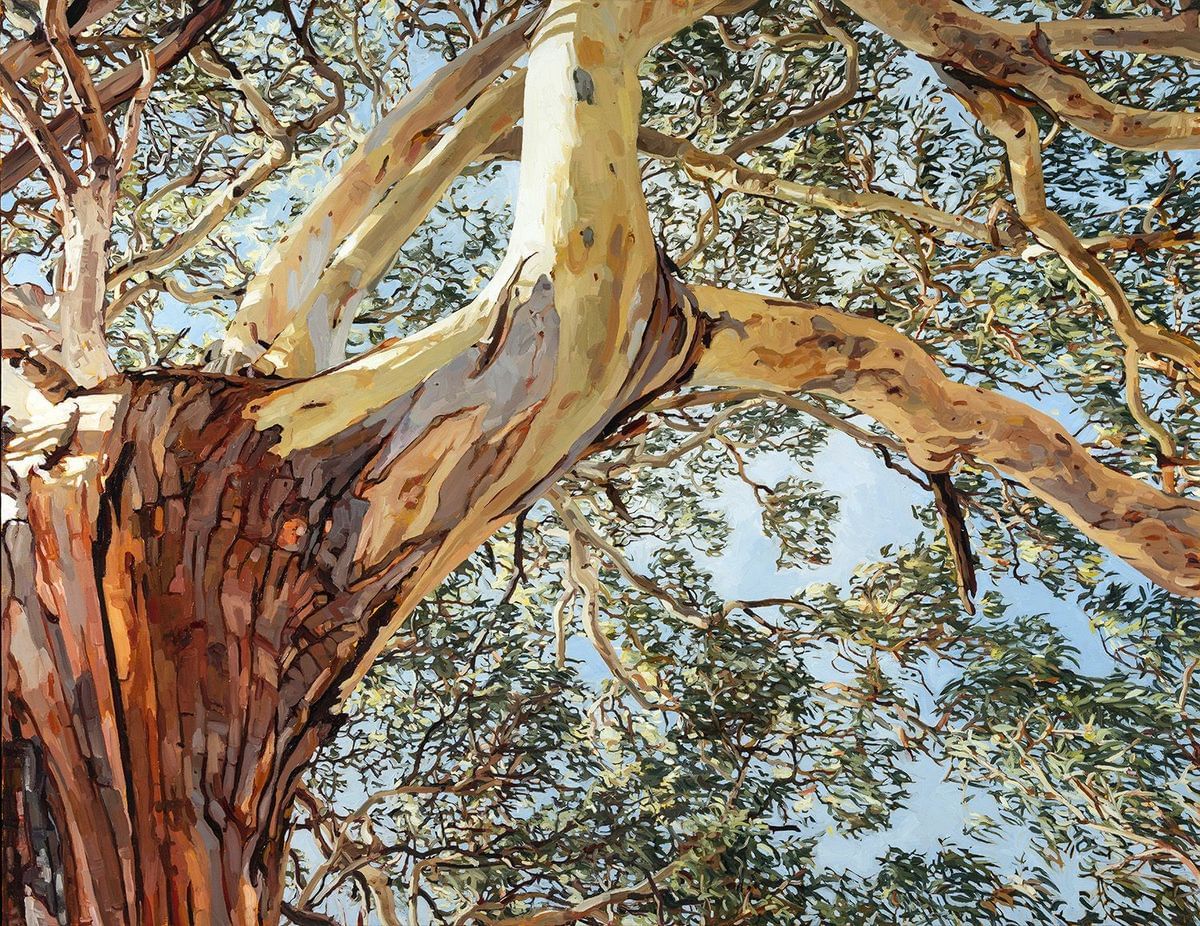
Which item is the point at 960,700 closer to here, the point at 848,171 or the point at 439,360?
the point at 848,171

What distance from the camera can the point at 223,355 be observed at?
202 cm

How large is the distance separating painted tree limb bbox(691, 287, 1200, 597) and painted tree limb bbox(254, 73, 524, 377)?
93cm

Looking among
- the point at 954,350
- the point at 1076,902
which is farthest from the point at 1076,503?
the point at 1076,902

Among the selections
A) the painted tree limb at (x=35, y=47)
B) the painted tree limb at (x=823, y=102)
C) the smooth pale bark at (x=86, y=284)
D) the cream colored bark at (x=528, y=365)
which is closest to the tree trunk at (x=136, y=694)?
the cream colored bark at (x=528, y=365)

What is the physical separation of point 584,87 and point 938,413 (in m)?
0.91

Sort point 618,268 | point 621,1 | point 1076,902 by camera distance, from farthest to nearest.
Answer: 1. point 1076,902
2. point 621,1
3. point 618,268

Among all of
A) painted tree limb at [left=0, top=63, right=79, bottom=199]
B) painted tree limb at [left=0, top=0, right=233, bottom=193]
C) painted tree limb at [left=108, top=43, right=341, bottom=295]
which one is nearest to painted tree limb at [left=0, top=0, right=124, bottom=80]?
painted tree limb at [left=0, top=0, right=233, bottom=193]

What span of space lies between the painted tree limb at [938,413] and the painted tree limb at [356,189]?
3.44 feet

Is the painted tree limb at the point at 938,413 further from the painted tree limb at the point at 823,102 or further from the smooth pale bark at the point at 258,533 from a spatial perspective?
the painted tree limb at the point at 823,102

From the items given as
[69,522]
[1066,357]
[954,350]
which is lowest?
[69,522]

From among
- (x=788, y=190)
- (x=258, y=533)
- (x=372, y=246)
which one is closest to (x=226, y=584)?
(x=258, y=533)

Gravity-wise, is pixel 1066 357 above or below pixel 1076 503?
above

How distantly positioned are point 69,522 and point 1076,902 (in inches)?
194

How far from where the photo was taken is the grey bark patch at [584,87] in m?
1.43
